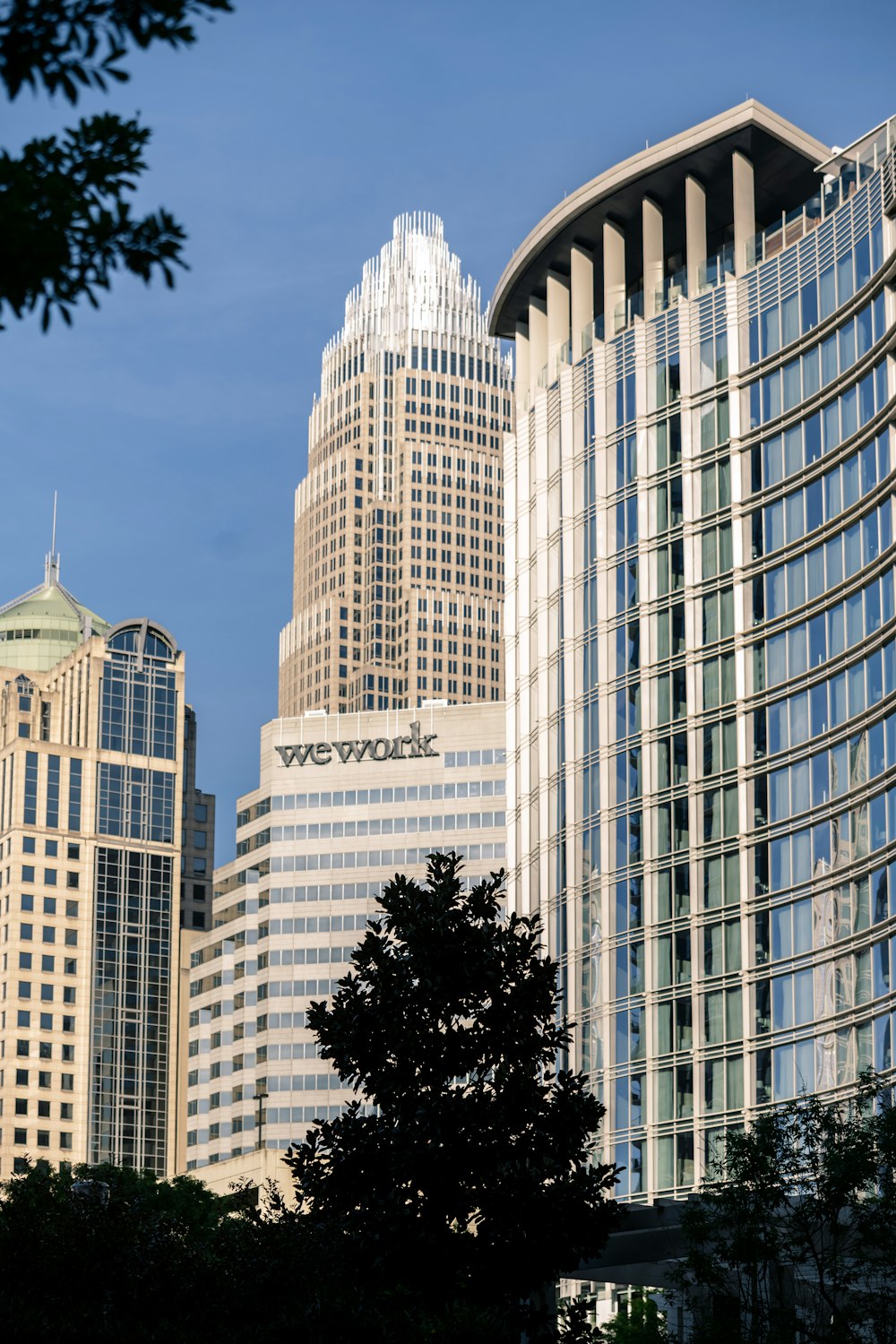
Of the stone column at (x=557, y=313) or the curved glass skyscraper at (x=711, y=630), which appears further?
the stone column at (x=557, y=313)

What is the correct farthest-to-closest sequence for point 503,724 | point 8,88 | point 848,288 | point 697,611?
point 503,724
point 697,611
point 848,288
point 8,88

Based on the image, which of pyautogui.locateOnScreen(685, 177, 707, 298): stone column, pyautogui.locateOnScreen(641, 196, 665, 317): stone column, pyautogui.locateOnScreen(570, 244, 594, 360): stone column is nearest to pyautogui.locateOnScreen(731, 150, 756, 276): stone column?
pyautogui.locateOnScreen(685, 177, 707, 298): stone column

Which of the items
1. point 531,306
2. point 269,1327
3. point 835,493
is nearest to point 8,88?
point 269,1327

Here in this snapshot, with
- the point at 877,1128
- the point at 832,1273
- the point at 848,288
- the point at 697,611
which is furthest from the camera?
the point at 697,611

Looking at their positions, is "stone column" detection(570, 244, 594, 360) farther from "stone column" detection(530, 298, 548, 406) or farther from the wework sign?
the wework sign

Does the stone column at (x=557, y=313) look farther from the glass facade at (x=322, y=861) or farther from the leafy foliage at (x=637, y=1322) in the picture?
the glass facade at (x=322, y=861)

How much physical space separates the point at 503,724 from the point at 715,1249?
13874 centimetres

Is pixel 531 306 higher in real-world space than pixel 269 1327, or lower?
higher

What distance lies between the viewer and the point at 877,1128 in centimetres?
5441

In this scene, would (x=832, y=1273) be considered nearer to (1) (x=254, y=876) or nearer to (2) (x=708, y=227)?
(2) (x=708, y=227)

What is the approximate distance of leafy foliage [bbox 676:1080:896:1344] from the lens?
51.7 m

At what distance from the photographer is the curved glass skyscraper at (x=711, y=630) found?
84.4m

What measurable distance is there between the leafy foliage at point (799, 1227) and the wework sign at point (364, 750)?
449ft

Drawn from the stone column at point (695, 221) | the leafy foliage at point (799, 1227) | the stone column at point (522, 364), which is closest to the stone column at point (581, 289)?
the stone column at point (522, 364)
